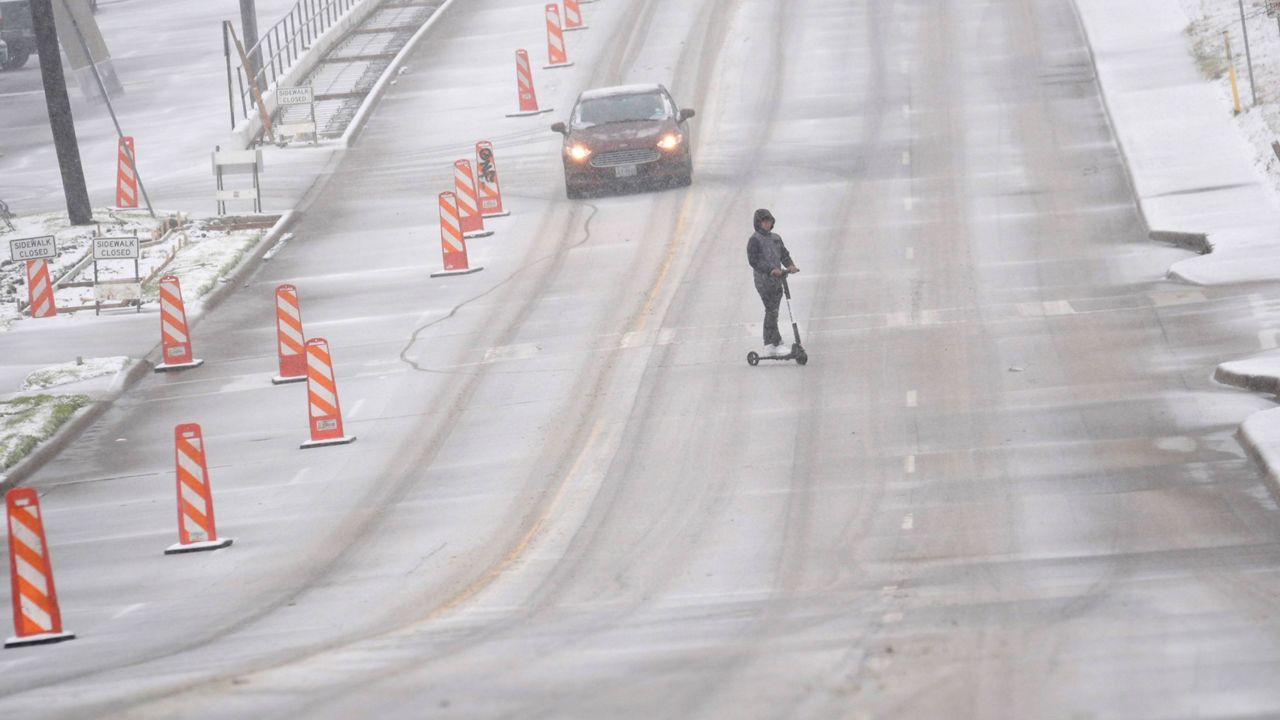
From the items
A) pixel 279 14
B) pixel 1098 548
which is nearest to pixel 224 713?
pixel 1098 548

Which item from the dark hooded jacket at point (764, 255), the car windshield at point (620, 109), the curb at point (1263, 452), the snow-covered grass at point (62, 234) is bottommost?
the snow-covered grass at point (62, 234)

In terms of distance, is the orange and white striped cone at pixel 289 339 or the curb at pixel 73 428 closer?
the curb at pixel 73 428

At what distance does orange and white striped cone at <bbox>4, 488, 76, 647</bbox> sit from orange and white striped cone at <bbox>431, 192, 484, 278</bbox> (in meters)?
13.0

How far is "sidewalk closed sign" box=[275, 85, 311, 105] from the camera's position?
37.1 metres

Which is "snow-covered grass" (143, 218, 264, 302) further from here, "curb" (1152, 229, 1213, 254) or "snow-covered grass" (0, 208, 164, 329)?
"curb" (1152, 229, 1213, 254)

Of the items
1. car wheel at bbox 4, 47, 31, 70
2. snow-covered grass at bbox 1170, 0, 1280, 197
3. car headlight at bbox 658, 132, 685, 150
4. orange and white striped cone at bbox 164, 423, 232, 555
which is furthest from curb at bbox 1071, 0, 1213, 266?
car wheel at bbox 4, 47, 31, 70

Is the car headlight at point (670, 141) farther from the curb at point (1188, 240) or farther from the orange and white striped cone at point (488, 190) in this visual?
the curb at point (1188, 240)

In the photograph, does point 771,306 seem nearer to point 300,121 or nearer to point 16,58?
point 300,121

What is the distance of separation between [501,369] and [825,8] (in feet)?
83.5

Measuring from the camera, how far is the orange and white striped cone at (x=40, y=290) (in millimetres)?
25922

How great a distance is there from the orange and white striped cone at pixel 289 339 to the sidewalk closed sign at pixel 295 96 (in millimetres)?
16241

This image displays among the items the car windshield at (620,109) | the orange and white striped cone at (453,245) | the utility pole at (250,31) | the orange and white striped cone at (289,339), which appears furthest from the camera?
the utility pole at (250,31)

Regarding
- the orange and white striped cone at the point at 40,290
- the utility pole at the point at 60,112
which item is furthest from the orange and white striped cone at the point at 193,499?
the utility pole at the point at 60,112

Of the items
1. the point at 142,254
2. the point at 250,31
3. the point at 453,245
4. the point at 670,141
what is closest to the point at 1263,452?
the point at 453,245
